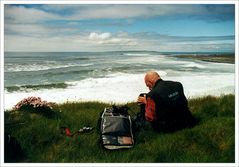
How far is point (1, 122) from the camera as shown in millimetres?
6223

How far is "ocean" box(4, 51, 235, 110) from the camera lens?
9.97m

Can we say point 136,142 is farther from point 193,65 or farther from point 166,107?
point 193,65

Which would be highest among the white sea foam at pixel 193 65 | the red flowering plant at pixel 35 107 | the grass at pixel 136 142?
the white sea foam at pixel 193 65

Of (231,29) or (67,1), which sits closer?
(67,1)

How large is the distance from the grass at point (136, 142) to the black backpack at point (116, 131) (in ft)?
0.44

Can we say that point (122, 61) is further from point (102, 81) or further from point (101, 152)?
point (101, 152)

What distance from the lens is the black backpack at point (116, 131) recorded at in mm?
5715

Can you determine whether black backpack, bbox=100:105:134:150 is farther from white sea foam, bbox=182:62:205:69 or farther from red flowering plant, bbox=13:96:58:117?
white sea foam, bbox=182:62:205:69

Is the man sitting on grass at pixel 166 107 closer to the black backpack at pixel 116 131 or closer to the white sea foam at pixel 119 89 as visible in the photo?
the black backpack at pixel 116 131

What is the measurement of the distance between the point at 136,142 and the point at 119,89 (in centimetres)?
431

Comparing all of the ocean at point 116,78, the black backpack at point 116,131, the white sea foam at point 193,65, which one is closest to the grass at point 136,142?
the black backpack at point 116,131

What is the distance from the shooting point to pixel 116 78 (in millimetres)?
10680

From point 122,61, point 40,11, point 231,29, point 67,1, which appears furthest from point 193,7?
point 122,61

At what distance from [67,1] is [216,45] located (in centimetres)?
409
